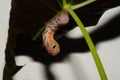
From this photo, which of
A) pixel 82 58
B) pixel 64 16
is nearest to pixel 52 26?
pixel 64 16

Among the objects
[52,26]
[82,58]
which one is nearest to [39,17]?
[52,26]

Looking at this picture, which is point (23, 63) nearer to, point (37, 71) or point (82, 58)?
point (37, 71)

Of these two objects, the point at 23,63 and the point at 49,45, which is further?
the point at 23,63

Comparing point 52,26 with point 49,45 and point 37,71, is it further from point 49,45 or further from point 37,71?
point 37,71

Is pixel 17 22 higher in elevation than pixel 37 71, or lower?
higher

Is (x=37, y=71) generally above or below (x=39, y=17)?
below

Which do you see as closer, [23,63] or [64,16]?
[64,16]
